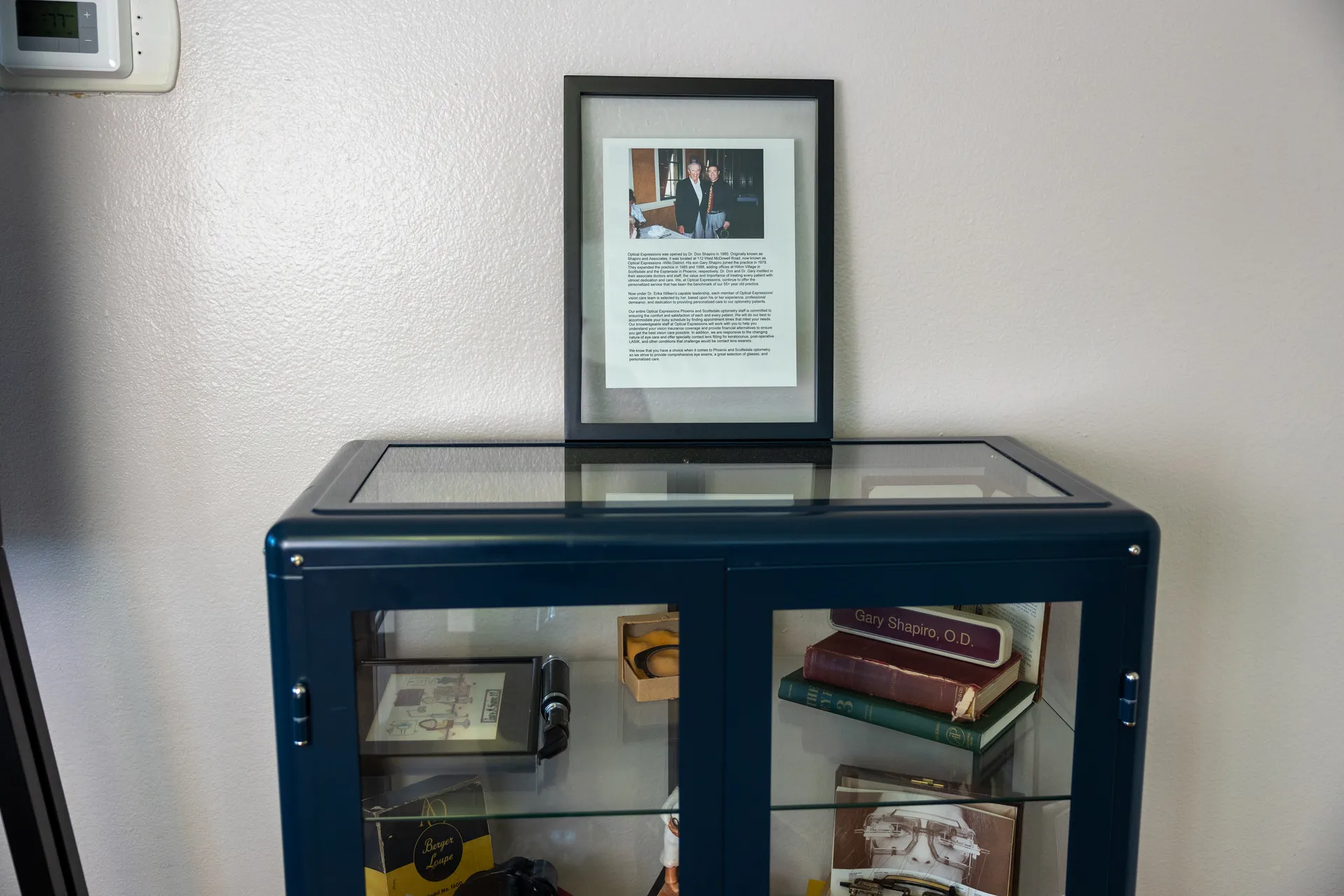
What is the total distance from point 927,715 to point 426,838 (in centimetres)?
54

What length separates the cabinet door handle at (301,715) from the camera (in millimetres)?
944

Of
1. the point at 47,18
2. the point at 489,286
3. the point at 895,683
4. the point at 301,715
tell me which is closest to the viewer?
the point at 301,715

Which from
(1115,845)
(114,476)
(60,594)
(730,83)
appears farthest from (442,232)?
(1115,845)

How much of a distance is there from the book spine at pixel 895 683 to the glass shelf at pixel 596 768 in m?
0.17

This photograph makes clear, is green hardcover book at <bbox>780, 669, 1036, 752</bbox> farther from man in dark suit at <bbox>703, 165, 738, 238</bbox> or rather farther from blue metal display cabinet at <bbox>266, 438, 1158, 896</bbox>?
man in dark suit at <bbox>703, 165, 738, 238</bbox>

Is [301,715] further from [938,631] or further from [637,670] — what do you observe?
[938,631]

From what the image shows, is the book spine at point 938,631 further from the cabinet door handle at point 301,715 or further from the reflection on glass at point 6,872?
the reflection on glass at point 6,872

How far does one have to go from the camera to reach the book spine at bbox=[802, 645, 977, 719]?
1021mm

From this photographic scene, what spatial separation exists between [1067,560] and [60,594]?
4.13 ft

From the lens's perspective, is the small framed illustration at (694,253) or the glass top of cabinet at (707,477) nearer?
the glass top of cabinet at (707,477)

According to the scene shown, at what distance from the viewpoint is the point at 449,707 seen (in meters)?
1.01

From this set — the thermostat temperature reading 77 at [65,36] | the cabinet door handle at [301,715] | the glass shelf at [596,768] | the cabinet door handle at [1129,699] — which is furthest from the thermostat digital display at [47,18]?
the cabinet door handle at [1129,699]

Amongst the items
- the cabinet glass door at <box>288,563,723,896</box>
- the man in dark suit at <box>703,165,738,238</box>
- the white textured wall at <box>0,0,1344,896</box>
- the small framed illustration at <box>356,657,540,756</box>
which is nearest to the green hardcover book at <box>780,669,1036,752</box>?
the cabinet glass door at <box>288,563,723,896</box>

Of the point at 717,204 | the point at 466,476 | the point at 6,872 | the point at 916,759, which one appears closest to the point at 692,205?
the point at 717,204
